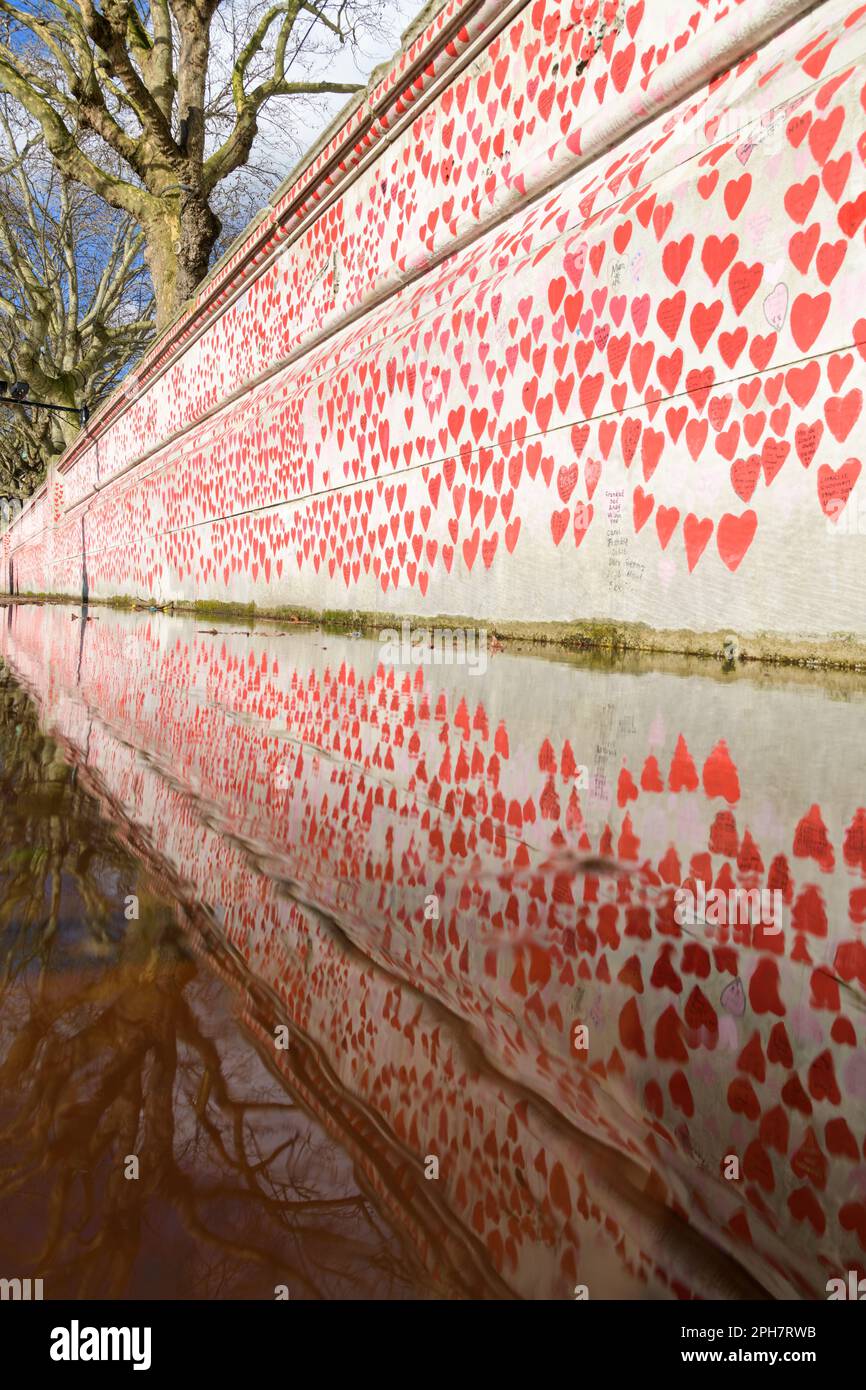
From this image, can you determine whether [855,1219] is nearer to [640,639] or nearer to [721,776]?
[721,776]

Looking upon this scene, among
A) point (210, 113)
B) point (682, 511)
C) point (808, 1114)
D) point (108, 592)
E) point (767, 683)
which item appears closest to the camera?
point (808, 1114)

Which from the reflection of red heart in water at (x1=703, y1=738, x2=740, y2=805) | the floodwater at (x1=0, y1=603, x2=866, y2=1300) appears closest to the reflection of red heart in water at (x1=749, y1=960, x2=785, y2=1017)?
the floodwater at (x1=0, y1=603, x2=866, y2=1300)

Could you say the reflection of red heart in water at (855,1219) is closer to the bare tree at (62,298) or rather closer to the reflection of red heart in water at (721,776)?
the reflection of red heart in water at (721,776)

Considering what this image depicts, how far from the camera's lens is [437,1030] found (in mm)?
665

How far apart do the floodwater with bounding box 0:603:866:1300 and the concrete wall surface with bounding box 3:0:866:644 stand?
128cm

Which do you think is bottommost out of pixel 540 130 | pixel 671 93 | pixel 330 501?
pixel 330 501

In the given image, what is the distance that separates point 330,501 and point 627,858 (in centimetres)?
471

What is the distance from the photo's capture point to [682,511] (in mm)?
2820

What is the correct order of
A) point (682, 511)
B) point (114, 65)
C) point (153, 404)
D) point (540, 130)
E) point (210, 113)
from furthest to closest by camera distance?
point (210, 113) < point (153, 404) < point (114, 65) < point (540, 130) < point (682, 511)

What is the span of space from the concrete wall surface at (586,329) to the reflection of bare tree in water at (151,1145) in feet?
6.58

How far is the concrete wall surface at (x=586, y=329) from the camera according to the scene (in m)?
2.44

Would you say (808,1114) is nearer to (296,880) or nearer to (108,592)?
(296,880)

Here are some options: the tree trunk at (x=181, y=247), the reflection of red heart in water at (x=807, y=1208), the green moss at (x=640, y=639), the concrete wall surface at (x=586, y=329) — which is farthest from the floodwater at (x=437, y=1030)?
the tree trunk at (x=181, y=247)
